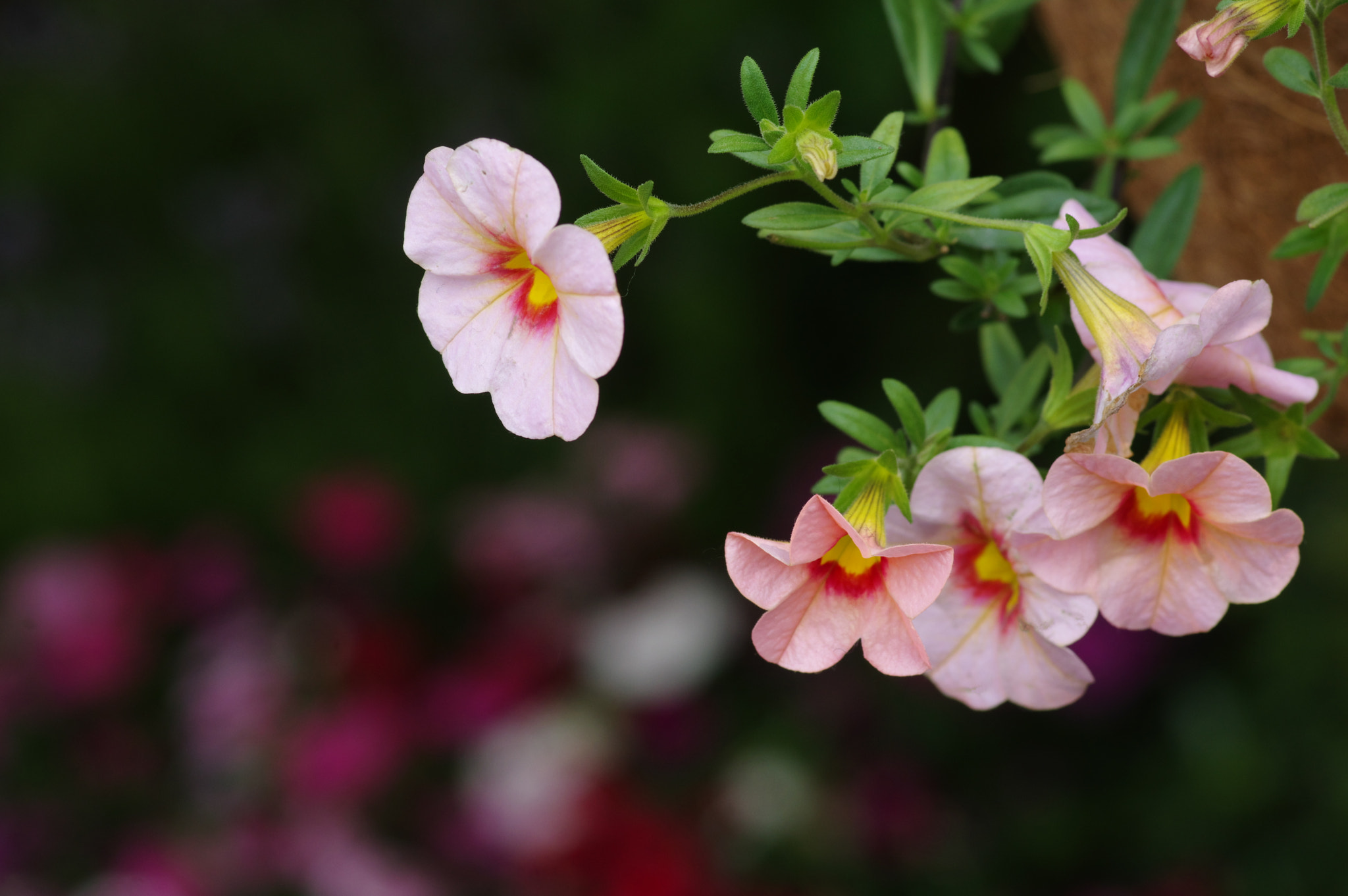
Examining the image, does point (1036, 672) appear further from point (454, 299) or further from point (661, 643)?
point (661, 643)

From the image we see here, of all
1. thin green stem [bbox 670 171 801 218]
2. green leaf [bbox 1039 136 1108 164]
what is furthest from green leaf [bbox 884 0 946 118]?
thin green stem [bbox 670 171 801 218]

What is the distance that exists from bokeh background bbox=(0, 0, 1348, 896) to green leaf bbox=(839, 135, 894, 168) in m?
0.61

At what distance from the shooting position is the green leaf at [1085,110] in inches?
14.3

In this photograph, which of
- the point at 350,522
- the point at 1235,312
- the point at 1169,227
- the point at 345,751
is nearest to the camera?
the point at 1235,312

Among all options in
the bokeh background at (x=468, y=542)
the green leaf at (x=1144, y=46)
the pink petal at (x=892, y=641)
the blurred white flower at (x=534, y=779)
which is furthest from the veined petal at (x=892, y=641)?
the blurred white flower at (x=534, y=779)

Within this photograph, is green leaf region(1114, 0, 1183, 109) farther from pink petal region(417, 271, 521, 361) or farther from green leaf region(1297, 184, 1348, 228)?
pink petal region(417, 271, 521, 361)

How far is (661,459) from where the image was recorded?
1186mm

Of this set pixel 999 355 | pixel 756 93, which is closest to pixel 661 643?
pixel 999 355

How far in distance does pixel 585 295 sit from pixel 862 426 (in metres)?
0.10

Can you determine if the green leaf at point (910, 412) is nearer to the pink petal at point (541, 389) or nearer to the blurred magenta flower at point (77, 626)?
the pink petal at point (541, 389)

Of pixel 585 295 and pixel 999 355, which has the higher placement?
pixel 585 295

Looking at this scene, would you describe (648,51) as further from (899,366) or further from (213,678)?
(213,678)

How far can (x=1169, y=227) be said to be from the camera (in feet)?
1.10

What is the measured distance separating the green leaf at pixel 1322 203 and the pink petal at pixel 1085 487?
9cm
